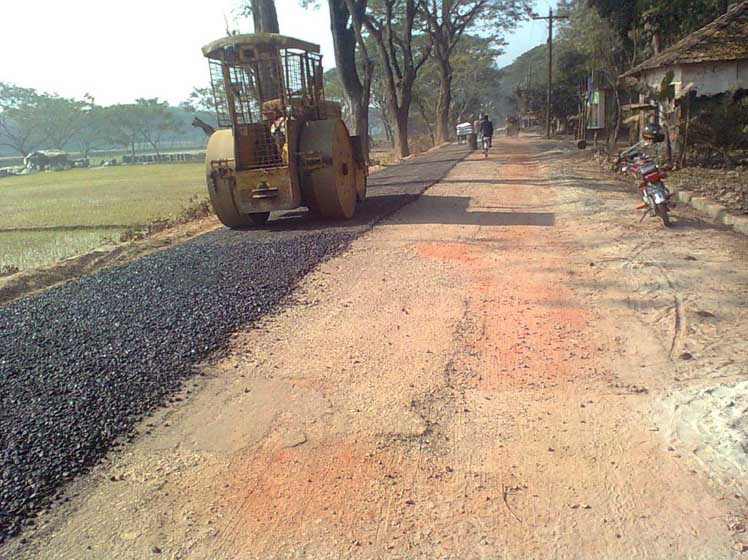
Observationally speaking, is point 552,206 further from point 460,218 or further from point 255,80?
point 255,80

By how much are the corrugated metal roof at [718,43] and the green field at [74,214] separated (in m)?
13.4

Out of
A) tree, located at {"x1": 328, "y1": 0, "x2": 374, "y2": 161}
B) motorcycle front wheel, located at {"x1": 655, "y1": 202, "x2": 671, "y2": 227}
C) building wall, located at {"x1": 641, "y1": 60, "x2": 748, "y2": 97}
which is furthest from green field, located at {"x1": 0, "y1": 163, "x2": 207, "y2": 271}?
building wall, located at {"x1": 641, "y1": 60, "x2": 748, "y2": 97}

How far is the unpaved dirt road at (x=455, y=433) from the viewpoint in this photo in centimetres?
285

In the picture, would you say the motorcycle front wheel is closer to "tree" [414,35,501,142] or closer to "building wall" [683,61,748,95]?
"building wall" [683,61,748,95]

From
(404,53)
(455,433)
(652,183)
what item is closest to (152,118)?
(404,53)

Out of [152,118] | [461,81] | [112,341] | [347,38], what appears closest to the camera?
[112,341]

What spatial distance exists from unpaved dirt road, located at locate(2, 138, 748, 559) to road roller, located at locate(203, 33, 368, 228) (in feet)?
11.7

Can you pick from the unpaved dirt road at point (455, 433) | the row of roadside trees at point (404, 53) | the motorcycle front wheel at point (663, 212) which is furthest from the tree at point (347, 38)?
the unpaved dirt road at point (455, 433)

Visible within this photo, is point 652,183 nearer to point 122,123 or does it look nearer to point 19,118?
point 19,118

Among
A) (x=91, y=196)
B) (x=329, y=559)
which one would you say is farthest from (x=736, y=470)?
(x=91, y=196)

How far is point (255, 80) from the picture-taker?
10266 millimetres

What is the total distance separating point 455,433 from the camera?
3.68m

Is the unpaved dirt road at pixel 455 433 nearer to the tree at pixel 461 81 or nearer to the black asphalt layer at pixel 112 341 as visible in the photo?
the black asphalt layer at pixel 112 341

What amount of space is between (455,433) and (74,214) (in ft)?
56.9
